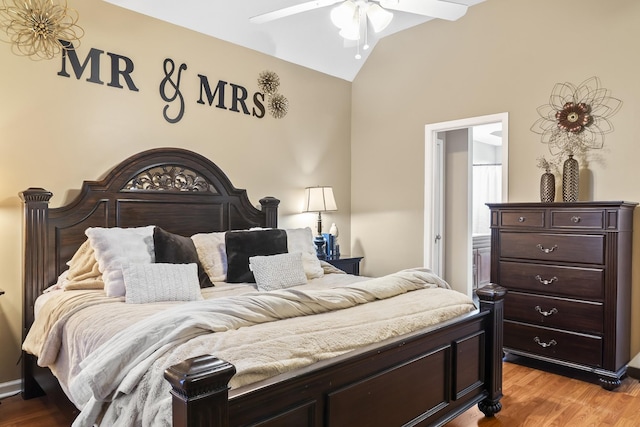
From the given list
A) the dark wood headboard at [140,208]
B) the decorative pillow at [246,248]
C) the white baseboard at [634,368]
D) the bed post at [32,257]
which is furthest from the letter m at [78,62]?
the white baseboard at [634,368]

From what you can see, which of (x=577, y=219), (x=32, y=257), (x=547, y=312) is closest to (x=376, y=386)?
(x=547, y=312)

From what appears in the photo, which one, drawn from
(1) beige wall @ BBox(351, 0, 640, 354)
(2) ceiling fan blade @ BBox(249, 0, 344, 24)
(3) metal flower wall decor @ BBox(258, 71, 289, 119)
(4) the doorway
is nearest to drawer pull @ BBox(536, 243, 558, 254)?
(1) beige wall @ BBox(351, 0, 640, 354)

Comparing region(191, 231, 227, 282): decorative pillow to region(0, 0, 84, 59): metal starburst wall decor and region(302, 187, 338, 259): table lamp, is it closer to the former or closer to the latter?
region(302, 187, 338, 259): table lamp

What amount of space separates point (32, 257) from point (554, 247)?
353 centimetres

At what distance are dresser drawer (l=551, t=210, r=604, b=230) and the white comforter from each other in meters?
1.60

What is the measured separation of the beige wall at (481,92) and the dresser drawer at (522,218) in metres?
0.40

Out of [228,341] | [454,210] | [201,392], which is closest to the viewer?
[201,392]

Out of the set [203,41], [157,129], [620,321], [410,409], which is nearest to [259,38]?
[203,41]

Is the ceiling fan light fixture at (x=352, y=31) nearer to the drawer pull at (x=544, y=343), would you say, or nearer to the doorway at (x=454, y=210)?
the doorway at (x=454, y=210)

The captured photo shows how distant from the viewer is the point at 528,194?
3672mm

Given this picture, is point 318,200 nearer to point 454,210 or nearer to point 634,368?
point 454,210

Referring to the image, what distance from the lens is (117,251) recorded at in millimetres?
2596

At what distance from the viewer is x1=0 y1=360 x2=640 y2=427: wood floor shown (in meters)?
2.48

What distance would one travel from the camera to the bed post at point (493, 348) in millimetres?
2471
